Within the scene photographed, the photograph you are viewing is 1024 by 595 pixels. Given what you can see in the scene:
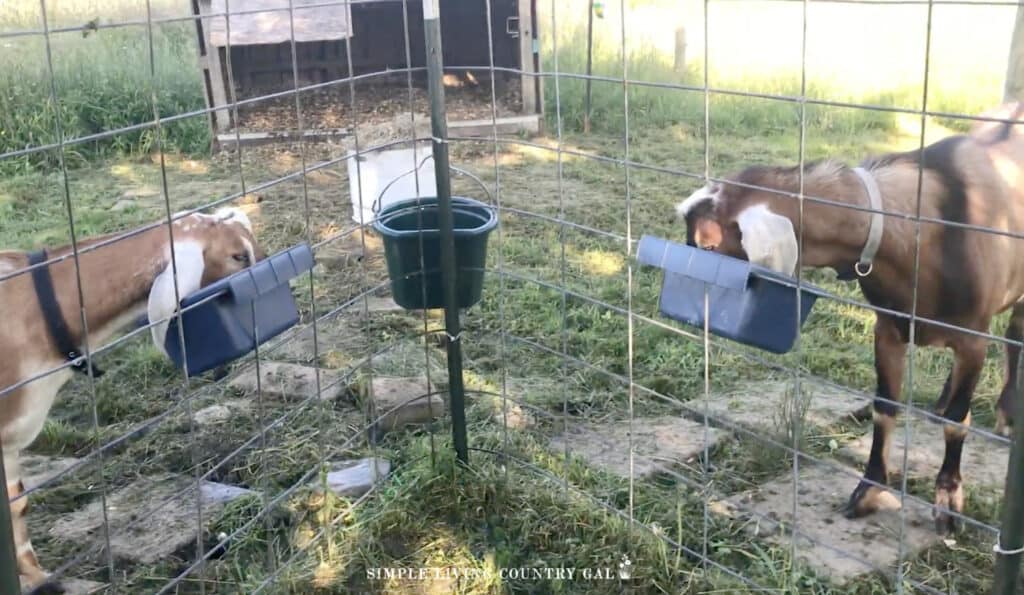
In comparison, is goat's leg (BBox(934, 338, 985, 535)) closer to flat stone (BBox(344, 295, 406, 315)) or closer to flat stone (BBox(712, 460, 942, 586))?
flat stone (BBox(712, 460, 942, 586))

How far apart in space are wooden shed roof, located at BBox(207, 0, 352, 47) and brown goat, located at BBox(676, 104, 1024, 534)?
5411 mm

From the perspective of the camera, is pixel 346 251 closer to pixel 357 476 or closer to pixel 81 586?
pixel 357 476

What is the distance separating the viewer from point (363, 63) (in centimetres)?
952

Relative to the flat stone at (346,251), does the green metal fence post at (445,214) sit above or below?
above

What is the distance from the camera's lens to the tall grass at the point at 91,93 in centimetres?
843

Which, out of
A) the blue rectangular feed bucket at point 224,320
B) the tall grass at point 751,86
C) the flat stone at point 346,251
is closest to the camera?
the blue rectangular feed bucket at point 224,320

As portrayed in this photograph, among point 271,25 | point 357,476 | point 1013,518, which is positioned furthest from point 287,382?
point 271,25

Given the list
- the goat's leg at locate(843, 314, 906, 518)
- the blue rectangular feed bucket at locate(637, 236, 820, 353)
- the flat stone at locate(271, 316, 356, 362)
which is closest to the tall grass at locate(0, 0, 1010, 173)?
the flat stone at locate(271, 316, 356, 362)

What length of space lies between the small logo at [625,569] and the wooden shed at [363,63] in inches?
224

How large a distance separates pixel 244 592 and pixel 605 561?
1133mm

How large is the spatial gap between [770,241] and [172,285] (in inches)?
69.9

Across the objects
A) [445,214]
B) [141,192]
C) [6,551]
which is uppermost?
[445,214]

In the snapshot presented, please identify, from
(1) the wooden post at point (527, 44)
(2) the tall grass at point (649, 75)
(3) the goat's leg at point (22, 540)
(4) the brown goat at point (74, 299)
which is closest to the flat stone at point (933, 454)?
(4) the brown goat at point (74, 299)

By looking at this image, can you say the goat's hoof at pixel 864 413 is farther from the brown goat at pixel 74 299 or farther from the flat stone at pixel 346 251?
the flat stone at pixel 346 251
